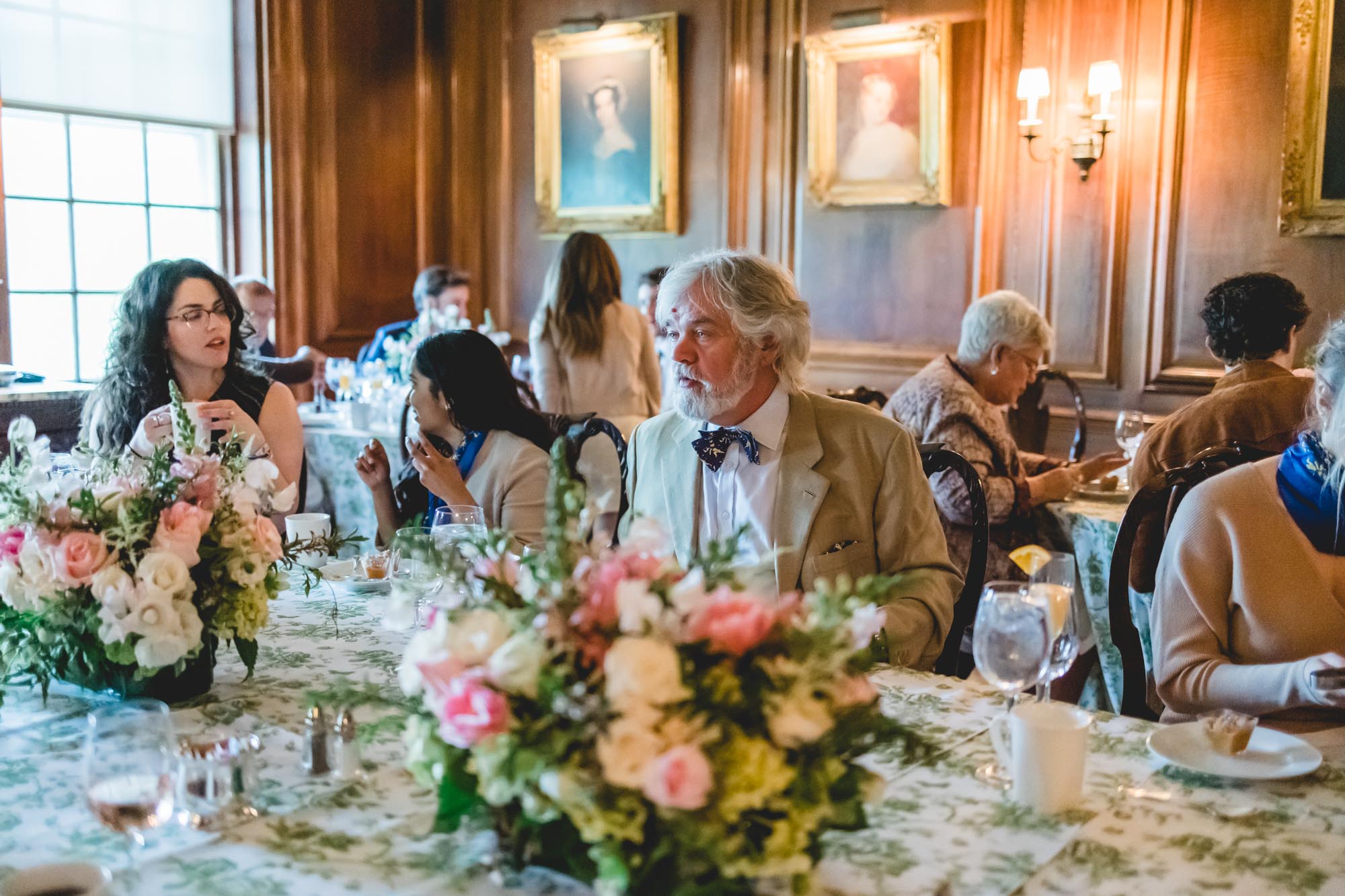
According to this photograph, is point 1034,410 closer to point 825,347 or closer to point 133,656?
point 825,347

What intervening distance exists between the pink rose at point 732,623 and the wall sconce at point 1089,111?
14.9 ft

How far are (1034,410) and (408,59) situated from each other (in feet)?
13.6

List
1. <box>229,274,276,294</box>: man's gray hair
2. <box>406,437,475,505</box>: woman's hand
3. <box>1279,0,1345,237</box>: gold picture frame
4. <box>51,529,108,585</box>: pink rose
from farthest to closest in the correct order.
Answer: <box>229,274,276,294</box>: man's gray hair
<box>1279,0,1345,237</box>: gold picture frame
<box>406,437,475,505</box>: woman's hand
<box>51,529,108,585</box>: pink rose

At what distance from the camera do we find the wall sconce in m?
5.03

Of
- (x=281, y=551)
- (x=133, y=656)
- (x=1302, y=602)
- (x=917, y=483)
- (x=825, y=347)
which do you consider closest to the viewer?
(x=133, y=656)

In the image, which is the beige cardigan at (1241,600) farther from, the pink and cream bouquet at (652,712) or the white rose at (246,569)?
the white rose at (246,569)

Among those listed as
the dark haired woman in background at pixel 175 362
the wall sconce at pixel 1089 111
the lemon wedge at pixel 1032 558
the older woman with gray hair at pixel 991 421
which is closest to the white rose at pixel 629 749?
the lemon wedge at pixel 1032 558

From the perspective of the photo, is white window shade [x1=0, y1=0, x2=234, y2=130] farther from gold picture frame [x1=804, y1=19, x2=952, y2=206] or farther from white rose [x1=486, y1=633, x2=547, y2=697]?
white rose [x1=486, y1=633, x2=547, y2=697]

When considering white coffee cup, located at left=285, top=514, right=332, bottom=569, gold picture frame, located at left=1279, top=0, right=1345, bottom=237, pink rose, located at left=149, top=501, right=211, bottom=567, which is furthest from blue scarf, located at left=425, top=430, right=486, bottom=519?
gold picture frame, located at left=1279, top=0, right=1345, bottom=237

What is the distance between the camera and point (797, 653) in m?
1.04

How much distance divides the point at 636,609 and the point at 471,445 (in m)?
2.09

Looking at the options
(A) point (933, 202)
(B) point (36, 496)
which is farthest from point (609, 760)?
(A) point (933, 202)

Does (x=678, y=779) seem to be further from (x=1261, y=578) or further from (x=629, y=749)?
(x=1261, y=578)

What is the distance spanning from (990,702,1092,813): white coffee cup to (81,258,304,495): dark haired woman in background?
2.14m
